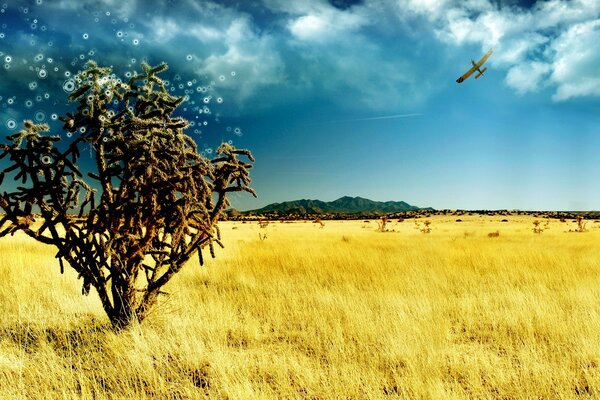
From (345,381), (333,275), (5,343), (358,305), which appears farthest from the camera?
(333,275)

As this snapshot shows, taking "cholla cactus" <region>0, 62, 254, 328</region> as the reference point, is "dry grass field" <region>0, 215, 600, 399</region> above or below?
below

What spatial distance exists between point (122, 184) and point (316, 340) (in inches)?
128

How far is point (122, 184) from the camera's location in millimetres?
4973

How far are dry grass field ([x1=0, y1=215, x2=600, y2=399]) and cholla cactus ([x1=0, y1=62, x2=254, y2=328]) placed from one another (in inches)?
41.0

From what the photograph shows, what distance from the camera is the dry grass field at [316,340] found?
405 centimetres

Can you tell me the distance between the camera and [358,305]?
271 inches

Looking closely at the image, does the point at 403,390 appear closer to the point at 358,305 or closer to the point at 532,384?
the point at 532,384

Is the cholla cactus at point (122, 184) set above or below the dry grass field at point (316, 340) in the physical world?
above

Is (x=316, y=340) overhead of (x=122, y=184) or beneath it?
beneath

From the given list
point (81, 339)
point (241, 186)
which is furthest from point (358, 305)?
point (81, 339)

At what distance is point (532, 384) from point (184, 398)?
354 cm

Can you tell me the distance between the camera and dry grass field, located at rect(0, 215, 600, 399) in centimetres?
405

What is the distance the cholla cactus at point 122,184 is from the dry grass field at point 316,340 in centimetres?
104

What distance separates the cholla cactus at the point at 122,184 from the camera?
4.88m
